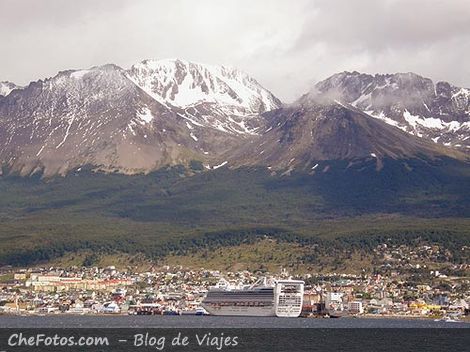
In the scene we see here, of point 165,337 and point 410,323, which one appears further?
point 410,323

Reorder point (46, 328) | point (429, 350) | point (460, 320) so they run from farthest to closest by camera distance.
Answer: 1. point (460, 320)
2. point (46, 328)
3. point (429, 350)

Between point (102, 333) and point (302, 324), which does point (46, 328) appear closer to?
point (102, 333)

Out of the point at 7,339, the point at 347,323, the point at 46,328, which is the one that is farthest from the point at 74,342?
the point at 347,323

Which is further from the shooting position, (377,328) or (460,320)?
(460,320)

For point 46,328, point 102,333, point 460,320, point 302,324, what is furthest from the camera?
point 460,320

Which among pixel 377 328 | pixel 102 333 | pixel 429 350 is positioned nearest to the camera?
pixel 429 350

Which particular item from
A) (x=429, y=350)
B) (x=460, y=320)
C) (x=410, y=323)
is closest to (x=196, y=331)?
(x=429, y=350)

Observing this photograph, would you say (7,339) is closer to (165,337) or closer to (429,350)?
(165,337)

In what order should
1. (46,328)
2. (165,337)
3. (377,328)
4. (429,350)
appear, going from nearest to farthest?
(429,350)
(165,337)
(46,328)
(377,328)
